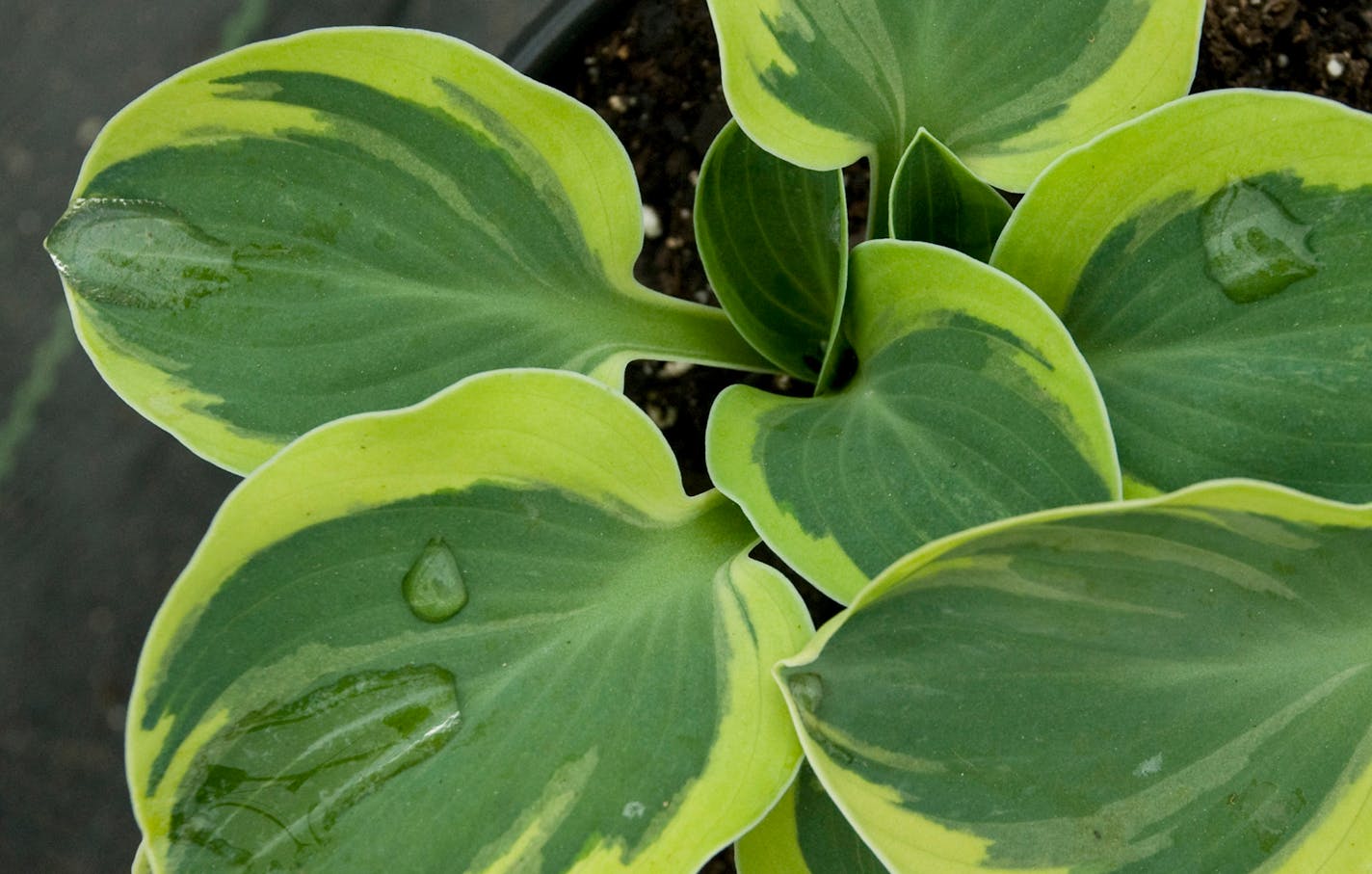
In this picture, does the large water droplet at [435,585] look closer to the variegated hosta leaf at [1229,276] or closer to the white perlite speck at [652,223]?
the variegated hosta leaf at [1229,276]

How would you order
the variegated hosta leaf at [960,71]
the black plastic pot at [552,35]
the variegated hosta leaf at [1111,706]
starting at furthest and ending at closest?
the black plastic pot at [552,35] < the variegated hosta leaf at [960,71] < the variegated hosta leaf at [1111,706]

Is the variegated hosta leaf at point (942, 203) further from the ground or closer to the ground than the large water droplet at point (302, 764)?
further from the ground

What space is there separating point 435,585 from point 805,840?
28 cm

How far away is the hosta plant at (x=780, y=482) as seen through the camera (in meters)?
0.47

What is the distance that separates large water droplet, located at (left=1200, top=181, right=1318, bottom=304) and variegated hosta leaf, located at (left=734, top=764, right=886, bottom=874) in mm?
362

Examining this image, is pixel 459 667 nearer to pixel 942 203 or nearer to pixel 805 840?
pixel 805 840

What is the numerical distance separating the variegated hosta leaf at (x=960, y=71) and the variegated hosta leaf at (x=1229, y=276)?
0.10 metres

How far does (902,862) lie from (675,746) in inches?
4.7

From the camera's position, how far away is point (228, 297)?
56cm

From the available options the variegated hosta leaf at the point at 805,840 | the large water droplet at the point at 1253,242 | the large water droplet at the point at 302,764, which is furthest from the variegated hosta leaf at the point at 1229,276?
the large water droplet at the point at 302,764

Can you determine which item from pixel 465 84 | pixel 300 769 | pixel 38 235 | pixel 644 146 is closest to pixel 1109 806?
pixel 300 769

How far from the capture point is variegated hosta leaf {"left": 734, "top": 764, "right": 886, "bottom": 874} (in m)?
0.63

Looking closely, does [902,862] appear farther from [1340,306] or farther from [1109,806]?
[1340,306]

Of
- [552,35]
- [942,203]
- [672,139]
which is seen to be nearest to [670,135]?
[672,139]
